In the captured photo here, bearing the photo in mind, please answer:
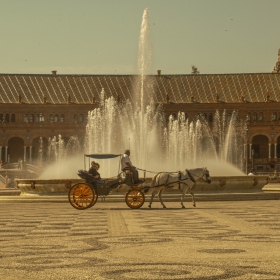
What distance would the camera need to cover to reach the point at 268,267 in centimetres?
996

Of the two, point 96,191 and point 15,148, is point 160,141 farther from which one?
point 96,191

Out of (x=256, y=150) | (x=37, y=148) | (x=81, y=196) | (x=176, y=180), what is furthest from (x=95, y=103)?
(x=81, y=196)

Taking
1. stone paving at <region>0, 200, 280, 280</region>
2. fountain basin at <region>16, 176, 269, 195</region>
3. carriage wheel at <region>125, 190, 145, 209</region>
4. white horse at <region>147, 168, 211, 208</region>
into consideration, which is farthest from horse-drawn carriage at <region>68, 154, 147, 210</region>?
fountain basin at <region>16, 176, 269, 195</region>

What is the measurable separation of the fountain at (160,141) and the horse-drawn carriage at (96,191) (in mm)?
5910

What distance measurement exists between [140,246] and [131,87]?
89.7 metres

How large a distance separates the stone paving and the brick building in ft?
259

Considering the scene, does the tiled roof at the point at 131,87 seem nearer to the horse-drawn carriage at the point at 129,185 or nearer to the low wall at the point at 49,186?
the low wall at the point at 49,186

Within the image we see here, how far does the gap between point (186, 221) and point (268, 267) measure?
7.97 meters

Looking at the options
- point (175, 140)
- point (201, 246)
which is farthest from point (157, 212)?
point (175, 140)

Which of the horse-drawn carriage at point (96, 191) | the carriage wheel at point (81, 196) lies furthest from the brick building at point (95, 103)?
the carriage wheel at point (81, 196)

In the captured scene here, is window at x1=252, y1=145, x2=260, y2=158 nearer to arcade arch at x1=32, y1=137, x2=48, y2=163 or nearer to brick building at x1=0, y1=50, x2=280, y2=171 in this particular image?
brick building at x1=0, y1=50, x2=280, y2=171

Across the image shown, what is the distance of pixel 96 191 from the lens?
77.3 ft

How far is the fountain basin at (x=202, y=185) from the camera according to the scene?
29.4m

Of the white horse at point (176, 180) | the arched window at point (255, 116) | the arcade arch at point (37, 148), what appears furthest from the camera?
the arched window at point (255, 116)
